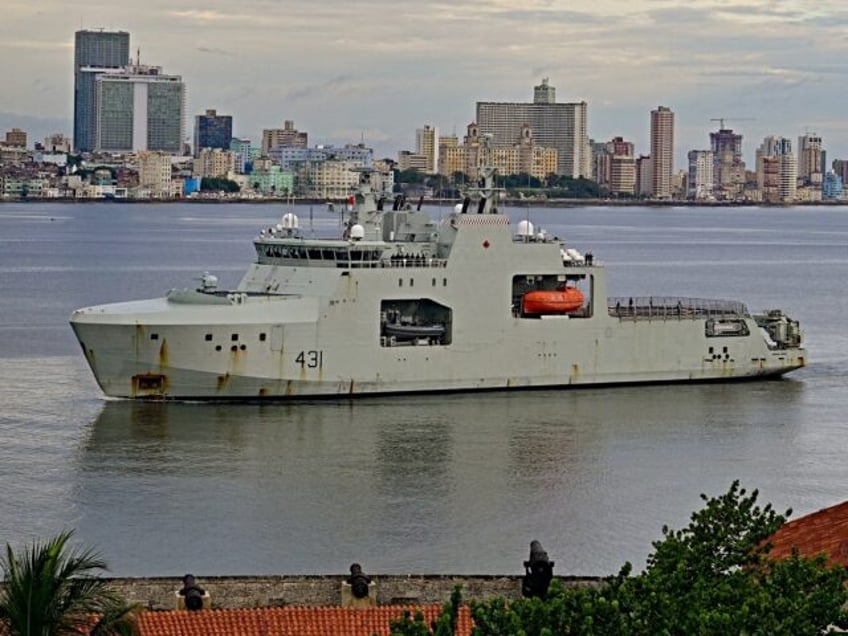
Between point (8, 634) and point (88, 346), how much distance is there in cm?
2036

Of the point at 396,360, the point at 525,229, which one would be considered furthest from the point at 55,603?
the point at 525,229

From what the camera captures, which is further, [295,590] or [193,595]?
[295,590]

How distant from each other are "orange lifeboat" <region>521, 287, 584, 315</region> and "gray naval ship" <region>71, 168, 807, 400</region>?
27mm

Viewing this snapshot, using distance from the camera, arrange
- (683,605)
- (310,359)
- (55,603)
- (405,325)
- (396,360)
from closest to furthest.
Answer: (55,603)
(683,605)
(310,359)
(396,360)
(405,325)

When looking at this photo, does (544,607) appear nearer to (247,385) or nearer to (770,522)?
(770,522)

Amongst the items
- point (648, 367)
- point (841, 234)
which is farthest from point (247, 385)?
point (841, 234)

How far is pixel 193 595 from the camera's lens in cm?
1485

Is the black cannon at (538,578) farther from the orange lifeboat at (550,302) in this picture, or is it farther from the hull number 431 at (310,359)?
the orange lifeboat at (550,302)

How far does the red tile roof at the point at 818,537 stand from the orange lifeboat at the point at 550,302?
55.5 ft

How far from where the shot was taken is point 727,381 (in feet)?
121

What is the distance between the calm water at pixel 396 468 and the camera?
72.7ft

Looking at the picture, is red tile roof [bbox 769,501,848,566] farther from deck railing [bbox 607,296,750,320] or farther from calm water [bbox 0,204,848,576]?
deck railing [bbox 607,296,750,320]

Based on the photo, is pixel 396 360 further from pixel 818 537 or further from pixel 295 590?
pixel 295 590

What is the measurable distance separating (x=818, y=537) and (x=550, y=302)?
18198mm
